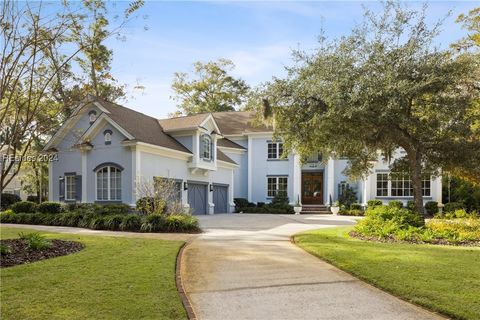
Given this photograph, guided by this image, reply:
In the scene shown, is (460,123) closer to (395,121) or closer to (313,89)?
(395,121)

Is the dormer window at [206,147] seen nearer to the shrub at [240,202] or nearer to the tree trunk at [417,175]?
the shrub at [240,202]

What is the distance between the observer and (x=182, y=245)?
11.1m

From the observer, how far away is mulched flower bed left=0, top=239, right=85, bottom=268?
7978 millimetres

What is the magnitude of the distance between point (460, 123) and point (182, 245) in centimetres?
1047

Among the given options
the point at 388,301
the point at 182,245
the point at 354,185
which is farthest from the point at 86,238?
the point at 354,185

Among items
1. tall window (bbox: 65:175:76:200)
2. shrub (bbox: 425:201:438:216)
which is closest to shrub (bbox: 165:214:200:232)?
tall window (bbox: 65:175:76:200)

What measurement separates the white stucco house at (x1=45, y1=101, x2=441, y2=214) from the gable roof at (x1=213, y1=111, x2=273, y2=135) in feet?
0.28

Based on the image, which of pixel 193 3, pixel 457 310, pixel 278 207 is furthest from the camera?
pixel 278 207

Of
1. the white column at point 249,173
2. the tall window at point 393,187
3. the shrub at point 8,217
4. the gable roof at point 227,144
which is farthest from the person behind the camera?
the white column at point 249,173

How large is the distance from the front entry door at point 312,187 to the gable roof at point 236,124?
4756mm

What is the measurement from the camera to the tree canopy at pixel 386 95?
13250 mm

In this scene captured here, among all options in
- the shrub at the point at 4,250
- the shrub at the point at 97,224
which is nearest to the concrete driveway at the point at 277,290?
the shrub at the point at 4,250

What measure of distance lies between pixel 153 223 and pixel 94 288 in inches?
344

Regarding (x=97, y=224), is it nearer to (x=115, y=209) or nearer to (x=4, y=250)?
(x=115, y=209)
